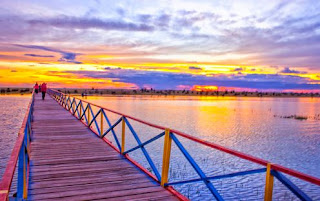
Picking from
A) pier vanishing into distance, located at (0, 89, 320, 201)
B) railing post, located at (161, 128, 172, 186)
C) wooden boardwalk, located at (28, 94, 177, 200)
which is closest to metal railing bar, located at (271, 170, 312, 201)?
pier vanishing into distance, located at (0, 89, 320, 201)

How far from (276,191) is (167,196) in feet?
17.7

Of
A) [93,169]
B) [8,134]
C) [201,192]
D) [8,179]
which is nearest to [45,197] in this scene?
[93,169]

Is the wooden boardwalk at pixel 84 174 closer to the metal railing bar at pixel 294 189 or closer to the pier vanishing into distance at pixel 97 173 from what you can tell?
the pier vanishing into distance at pixel 97 173

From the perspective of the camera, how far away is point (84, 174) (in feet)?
19.1

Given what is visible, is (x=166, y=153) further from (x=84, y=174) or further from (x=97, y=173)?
(x=84, y=174)

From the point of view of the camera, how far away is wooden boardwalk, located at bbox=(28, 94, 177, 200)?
4758 mm

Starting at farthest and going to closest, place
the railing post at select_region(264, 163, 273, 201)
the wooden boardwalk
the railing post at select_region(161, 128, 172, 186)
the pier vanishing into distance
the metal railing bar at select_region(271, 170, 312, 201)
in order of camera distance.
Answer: the railing post at select_region(161, 128, 172, 186) → the wooden boardwalk → the pier vanishing into distance → the railing post at select_region(264, 163, 273, 201) → the metal railing bar at select_region(271, 170, 312, 201)

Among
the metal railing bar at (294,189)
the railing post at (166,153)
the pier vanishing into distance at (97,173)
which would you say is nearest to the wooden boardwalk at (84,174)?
the pier vanishing into distance at (97,173)

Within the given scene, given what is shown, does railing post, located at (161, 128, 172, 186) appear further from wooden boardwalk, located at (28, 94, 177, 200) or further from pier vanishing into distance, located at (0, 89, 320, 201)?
wooden boardwalk, located at (28, 94, 177, 200)

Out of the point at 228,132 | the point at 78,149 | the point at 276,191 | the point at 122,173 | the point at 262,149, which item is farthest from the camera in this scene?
the point at 228,132

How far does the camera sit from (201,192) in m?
8.55

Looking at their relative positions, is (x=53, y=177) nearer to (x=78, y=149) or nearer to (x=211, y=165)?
(x=78, y=149)

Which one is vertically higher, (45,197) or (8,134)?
(45,197)

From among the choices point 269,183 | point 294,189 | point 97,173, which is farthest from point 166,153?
point 294,189
